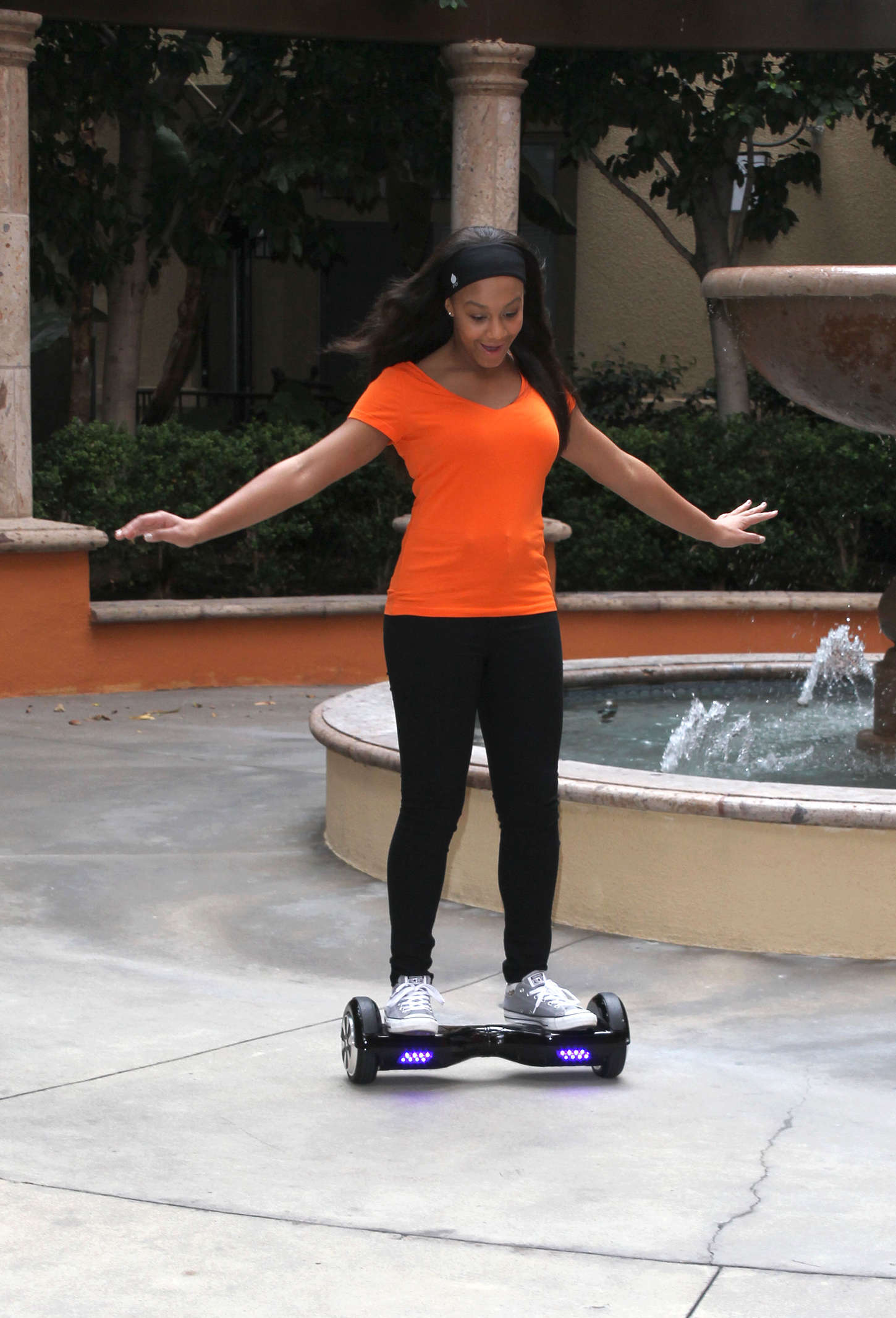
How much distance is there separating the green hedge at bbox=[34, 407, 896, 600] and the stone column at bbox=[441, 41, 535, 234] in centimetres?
181

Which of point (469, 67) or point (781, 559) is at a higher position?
point (469, 67)

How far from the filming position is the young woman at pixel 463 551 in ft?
12.0

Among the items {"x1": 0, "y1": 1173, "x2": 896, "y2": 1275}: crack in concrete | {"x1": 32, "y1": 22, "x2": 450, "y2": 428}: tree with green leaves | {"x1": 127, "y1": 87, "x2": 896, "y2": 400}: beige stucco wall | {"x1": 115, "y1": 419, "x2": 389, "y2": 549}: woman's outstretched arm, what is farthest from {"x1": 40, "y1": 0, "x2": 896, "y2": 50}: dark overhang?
{"x1": 0, "y1": 1173, "x2": 896, "y2": 1275}: crack in concrete

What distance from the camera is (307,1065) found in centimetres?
389

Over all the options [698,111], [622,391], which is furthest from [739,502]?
[622,391]

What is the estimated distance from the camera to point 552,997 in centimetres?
387

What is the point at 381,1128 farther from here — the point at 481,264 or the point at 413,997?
the point at 481,264

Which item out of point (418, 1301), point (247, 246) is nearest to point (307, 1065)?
point (418, 1301)

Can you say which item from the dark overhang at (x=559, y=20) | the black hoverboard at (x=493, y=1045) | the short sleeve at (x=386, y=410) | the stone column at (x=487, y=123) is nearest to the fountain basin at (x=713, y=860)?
the black hoverboard at (x=493, y=1045)

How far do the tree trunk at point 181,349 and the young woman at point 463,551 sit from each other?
28.1 ft

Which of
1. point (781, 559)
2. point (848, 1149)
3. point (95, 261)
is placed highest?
point (95, 261)

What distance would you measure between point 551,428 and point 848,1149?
5.14ft

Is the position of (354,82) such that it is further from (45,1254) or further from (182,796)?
(45,1254)

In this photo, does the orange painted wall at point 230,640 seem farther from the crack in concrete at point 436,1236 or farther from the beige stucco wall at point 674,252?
the crack in concrete at point 436,1236
